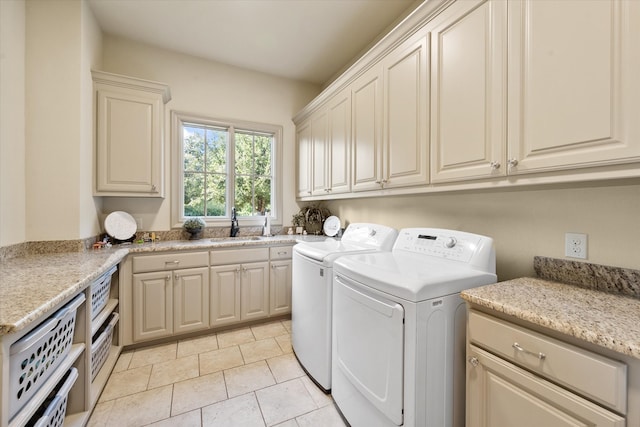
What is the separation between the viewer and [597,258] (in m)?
1.17

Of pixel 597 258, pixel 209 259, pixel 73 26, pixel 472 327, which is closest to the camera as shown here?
pixel 472 327

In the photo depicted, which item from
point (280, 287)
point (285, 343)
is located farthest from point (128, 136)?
point (285, 343)

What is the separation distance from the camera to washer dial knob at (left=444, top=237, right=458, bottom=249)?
1509 mm

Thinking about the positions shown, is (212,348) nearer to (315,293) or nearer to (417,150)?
(315,293)

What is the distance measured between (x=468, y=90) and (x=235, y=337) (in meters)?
2.67

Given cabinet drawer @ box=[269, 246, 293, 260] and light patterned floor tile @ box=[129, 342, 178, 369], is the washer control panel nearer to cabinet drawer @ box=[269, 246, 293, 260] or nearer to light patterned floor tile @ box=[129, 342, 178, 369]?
cabinet drawer @ box=[269, 246, 293, 260]

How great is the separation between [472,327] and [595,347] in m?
0.36

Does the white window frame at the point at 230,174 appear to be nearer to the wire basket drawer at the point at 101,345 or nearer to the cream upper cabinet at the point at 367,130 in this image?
the wire basket drawer at the point at 101,345

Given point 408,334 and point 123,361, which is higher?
point 408,334

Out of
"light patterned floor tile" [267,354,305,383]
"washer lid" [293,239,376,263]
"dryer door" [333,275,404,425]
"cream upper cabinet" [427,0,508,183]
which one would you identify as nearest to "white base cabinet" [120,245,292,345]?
"light patterned floor tile" [267,354,305,383]

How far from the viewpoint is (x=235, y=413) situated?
1590 mm

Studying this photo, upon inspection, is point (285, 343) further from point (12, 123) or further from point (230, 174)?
point (12, 123)

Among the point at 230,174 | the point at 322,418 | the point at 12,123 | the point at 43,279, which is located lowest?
the point at 322,418

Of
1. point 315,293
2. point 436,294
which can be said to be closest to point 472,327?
point 436,294
